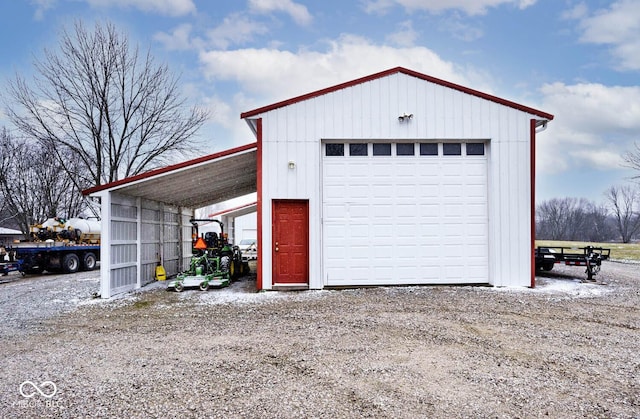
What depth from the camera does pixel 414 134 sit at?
10.1 metres

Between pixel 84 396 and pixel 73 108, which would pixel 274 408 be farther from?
pixel 73 108

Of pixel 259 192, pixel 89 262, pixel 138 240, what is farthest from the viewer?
pixel 89 262

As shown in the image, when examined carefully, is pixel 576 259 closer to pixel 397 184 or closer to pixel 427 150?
pixel 427 150

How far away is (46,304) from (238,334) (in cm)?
547

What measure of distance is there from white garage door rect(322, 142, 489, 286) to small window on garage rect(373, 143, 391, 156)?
0.01m

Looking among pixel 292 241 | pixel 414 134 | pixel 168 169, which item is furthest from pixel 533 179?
pixel 168 169

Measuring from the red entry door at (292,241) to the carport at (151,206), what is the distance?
161cm

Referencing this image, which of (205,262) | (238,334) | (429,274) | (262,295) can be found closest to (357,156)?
(429,274)

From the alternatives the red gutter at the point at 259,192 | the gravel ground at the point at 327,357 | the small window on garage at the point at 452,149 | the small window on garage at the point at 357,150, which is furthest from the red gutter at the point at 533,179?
the red gutter at the point at 259,192

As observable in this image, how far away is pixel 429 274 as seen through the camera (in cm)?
1012

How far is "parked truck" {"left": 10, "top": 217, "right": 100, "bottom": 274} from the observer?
1506 cm

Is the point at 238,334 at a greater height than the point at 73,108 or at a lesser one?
lesser

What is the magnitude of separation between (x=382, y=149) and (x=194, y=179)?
188 inches

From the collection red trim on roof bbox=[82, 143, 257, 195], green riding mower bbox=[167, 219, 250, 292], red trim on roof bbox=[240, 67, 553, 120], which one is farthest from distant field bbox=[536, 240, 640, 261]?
red trim on roof bbox=[82, 143, 257, 195]
